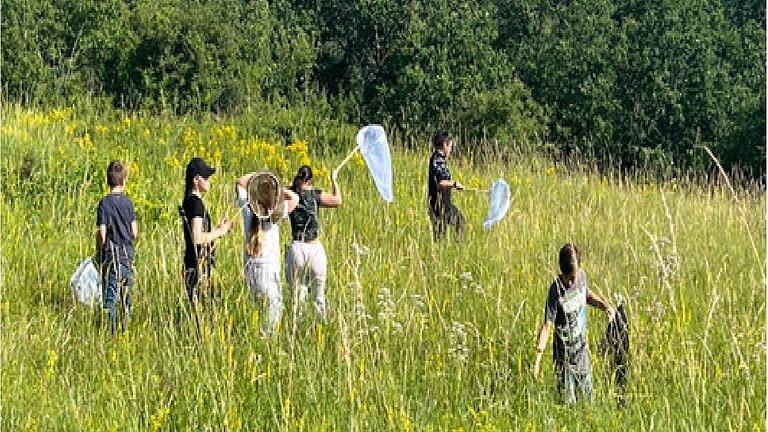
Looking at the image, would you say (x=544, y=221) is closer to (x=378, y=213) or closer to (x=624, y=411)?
(x=378, y=213)

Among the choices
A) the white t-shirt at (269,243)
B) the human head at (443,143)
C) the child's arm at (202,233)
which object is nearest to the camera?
the child's arm at (202,233)

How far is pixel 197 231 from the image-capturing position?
465 centimetres

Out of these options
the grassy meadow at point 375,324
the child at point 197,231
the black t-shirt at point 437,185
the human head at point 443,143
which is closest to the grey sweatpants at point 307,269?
the grassy meadow at point 375,324

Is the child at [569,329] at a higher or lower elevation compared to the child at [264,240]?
lower

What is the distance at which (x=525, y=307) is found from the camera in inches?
188

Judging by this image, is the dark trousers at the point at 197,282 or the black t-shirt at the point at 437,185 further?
the black t-shirt at the point at 437,185

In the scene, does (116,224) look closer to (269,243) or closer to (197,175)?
(197,175)

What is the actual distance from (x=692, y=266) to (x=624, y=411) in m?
2.62

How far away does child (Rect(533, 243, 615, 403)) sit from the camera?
3.70 metres

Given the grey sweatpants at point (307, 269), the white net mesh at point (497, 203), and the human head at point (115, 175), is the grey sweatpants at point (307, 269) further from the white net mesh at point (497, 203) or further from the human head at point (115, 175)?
the white net mesh at point (497, 203)

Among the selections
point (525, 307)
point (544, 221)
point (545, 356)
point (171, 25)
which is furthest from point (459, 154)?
point (171, 25)

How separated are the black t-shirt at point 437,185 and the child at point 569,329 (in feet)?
9.95

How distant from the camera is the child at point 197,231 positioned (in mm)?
4637

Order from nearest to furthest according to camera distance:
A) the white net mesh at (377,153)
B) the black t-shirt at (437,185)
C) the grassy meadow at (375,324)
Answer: the grassy meadow at (375,324), the white net mesh at (377,153), the black t-shirt at (437,185)
